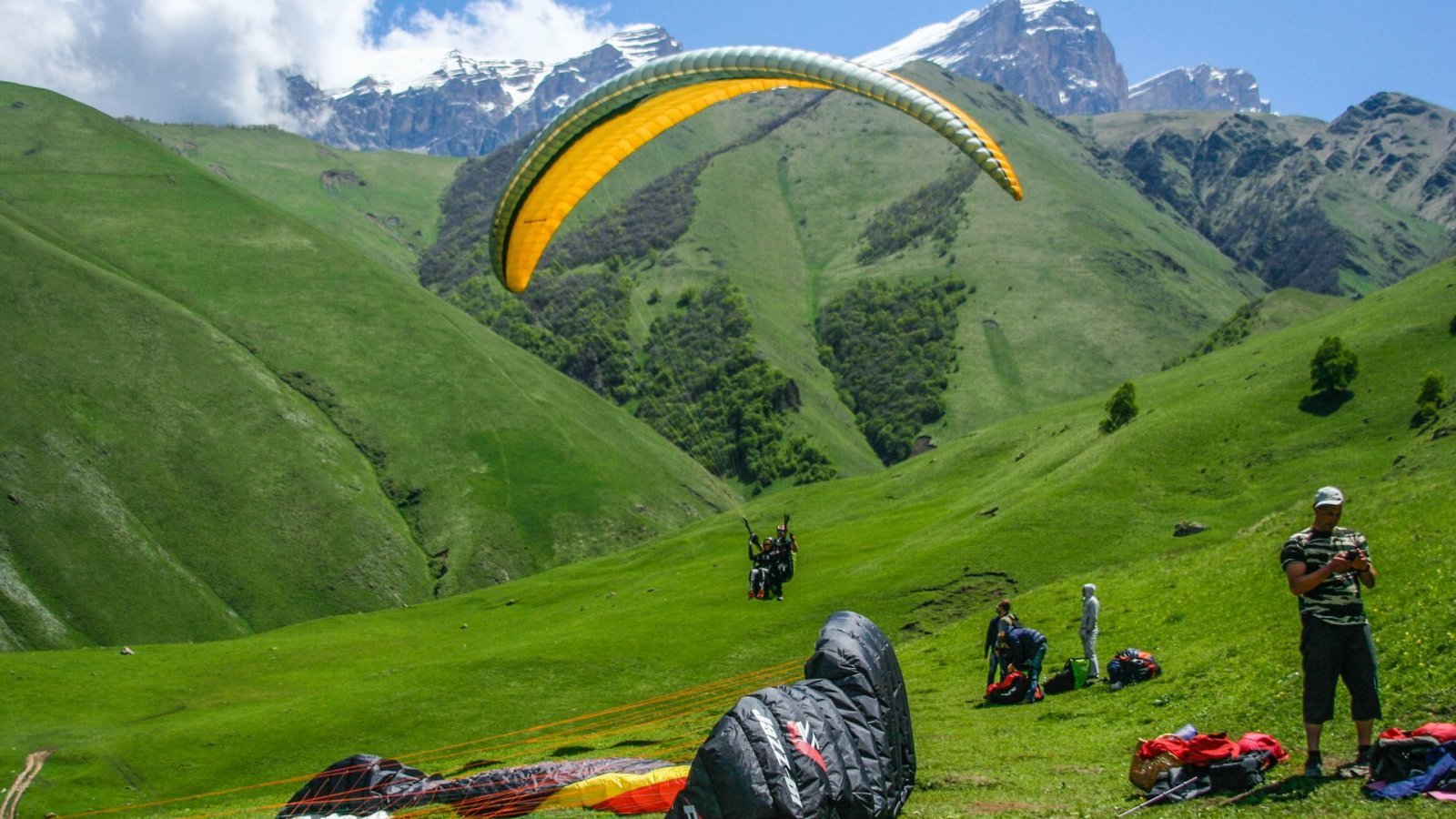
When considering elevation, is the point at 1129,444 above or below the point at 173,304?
below

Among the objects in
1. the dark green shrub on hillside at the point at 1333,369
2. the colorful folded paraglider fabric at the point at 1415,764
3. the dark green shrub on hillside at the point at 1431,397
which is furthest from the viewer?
the dark green shrub on hillside at the point at 1333,369

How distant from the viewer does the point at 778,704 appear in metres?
10.8

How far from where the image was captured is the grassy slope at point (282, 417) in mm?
96312

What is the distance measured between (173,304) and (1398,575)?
427 feet

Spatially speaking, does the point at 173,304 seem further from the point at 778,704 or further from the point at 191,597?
the point at 778,704

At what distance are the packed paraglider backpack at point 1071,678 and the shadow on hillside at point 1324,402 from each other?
1539 inches

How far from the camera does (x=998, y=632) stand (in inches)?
832

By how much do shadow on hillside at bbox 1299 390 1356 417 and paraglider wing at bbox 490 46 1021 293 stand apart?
37.2 m

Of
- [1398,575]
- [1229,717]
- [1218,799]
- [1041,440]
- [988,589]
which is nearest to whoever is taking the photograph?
[1218,799]

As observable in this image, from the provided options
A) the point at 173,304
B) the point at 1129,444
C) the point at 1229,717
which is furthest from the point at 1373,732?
the point at 173,304

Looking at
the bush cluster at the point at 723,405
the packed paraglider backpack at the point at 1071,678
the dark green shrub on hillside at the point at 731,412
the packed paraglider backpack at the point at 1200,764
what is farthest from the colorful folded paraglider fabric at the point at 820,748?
the dark green shrub on hillside at the point at 731,412

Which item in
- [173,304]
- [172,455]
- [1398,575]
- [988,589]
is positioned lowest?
[988,589]

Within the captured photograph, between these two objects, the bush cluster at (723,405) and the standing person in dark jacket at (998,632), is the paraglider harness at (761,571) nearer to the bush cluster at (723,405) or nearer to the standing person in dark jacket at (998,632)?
the standing person in dark jacket at (998,632)

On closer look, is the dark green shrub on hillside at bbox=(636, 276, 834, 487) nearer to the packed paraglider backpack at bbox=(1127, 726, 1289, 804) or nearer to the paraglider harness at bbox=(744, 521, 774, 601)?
the paraglider harness at bbox=(744, 521, 774, 601)
